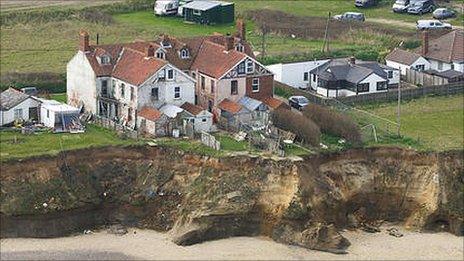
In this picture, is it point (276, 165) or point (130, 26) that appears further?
point (130, 26)

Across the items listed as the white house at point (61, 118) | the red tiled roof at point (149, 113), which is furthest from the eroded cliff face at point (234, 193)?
the white house at point (61, 118)

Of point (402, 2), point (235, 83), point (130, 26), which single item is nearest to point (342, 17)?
point (402, 2)

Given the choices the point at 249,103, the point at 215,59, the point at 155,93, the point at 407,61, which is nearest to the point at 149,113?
the point at 155,93

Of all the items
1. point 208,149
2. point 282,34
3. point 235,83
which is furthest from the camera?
point 282,34

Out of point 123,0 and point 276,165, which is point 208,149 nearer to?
point 276,165

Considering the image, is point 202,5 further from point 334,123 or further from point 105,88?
point 334,123

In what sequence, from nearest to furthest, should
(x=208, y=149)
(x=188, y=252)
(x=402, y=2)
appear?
(x=188, y=252) < (x=208, y=149) < (x=402, y=2)
